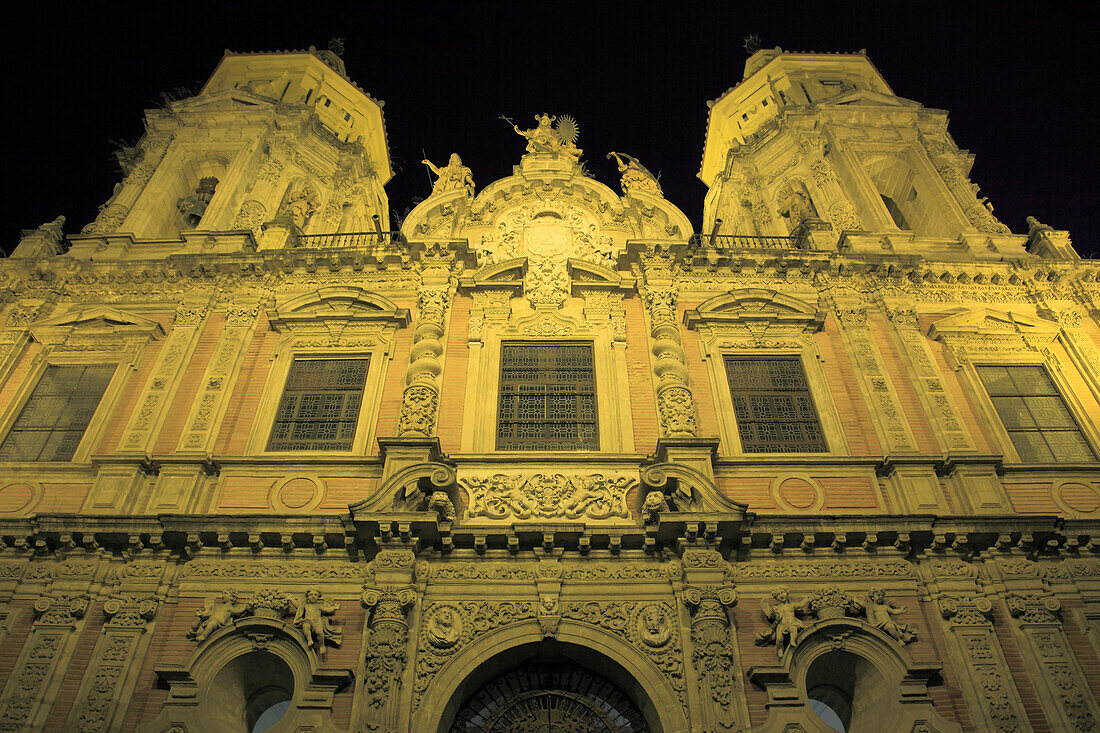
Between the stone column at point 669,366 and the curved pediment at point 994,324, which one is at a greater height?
the curved pediment at point 994,324

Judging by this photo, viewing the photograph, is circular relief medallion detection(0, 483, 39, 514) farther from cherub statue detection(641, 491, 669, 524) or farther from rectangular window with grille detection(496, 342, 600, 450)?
cherub statue detection(641, 491, 669, 524)

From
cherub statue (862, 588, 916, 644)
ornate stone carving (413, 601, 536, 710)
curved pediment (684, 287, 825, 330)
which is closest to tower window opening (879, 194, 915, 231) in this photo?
curved pediment (684, 287, 825, 330)

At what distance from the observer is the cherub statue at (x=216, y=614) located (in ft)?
33.4

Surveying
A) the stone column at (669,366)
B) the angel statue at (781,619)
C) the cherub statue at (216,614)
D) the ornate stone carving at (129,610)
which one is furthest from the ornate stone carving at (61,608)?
the angel statue at (781,619)

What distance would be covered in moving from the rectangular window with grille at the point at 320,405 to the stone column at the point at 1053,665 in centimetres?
977

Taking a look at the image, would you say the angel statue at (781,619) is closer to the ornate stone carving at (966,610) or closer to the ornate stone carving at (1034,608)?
the ornate stone carving at (966,610)

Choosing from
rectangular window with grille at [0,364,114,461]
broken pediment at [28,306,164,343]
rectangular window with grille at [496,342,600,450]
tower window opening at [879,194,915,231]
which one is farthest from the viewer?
tower window opening at [879,194,915,231]

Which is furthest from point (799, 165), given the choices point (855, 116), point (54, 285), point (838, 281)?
point (54, 285)

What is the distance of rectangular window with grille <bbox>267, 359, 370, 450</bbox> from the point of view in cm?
1290

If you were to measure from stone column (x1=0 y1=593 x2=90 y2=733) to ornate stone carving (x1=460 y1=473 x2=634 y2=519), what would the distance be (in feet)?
17.1

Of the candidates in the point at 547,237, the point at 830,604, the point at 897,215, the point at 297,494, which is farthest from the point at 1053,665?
the point at 897,215

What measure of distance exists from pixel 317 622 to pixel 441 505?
2115 mm

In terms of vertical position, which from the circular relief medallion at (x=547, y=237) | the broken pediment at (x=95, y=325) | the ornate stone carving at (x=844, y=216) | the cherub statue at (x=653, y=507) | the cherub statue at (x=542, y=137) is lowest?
the cherub statue at (x=653, y=507)

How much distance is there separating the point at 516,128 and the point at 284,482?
11.4m
